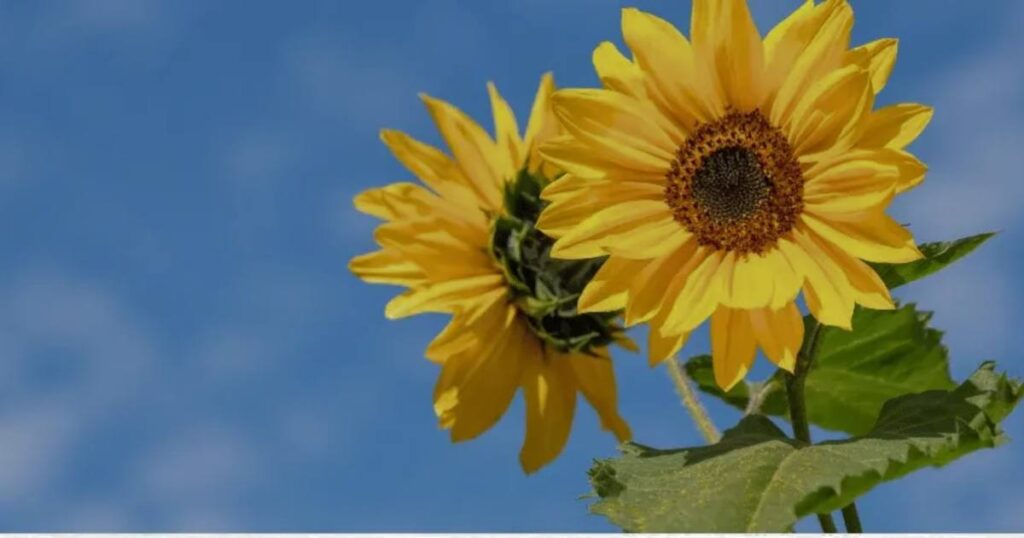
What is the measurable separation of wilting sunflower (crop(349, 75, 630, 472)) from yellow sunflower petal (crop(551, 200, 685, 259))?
1.43 ft

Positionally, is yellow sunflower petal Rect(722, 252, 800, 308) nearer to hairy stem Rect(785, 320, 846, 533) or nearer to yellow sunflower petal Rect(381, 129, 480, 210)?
hairy stem Rect(785, 320, 846, 533)

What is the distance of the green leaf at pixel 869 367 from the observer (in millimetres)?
2580

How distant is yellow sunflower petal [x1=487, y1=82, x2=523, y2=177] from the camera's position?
115 inches

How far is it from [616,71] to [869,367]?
0.81 metres

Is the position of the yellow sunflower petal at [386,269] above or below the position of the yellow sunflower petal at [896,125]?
above

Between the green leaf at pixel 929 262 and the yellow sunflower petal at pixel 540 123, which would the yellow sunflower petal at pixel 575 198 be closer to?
the green leaf at pixel 929 262

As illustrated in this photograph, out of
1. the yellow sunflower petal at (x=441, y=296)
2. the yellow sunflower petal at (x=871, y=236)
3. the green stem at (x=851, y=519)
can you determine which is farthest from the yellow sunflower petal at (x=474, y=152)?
the green stem at (x=851, y=519)

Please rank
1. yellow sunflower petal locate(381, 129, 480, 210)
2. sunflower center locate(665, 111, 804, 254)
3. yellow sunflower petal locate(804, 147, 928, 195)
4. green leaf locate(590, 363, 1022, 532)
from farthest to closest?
1. yellow sunflower petal locate(381, 129, 480, 210)
2. sunflower center locate(665, 111, 804, 254)
3. yellow sunflower petal locate(804, 147, 928, 195)
4. green leaf locate(590, 363, 1022, 532)

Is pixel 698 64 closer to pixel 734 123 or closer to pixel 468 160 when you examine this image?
pixel 734 123

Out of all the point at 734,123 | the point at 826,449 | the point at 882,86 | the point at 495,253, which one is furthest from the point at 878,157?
the point at 495,253

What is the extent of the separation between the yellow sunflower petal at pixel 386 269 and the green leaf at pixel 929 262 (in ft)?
3.16

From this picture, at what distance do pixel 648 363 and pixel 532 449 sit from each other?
2.81 ft

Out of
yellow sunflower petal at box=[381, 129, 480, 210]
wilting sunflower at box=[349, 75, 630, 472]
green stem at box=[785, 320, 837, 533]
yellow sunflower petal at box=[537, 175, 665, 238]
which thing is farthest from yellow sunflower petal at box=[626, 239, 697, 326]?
yellow sunflower petal at box=[381, 129, 480, 210]

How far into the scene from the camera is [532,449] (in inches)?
116
